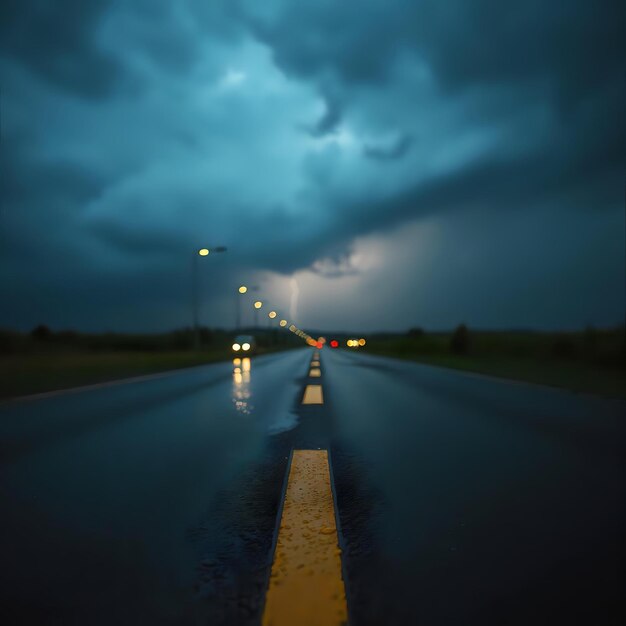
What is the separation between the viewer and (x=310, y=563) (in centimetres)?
268

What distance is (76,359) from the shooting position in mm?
33469

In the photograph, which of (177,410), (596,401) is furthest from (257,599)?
(596,401)

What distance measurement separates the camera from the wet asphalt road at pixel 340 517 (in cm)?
230

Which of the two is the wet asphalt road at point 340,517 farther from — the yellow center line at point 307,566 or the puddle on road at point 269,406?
the puddle on road at point 269,406

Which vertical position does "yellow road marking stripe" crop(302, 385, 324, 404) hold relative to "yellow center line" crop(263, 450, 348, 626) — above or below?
below

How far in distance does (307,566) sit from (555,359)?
3213 centimetres

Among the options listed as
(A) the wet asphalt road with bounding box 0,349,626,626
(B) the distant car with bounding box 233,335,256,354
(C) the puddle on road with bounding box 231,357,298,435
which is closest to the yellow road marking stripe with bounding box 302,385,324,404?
(C) the puddle on road with bounding box 231,357,298,435

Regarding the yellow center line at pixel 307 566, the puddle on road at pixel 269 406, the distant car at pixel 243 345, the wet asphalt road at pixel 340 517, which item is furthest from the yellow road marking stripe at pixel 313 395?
the distant car at pixel 243 345

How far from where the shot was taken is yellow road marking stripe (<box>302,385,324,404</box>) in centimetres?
1036

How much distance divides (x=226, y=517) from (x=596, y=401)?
9812 millimetres

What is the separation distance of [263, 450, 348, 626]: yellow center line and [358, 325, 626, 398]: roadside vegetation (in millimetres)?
10742

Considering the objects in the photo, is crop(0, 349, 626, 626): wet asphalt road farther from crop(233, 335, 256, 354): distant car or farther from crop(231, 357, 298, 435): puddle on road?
→ crop(233, 335, 256, 354): distant car

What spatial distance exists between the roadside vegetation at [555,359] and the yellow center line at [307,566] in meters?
10.7

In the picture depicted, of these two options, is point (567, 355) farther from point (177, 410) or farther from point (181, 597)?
point (181, 597)
